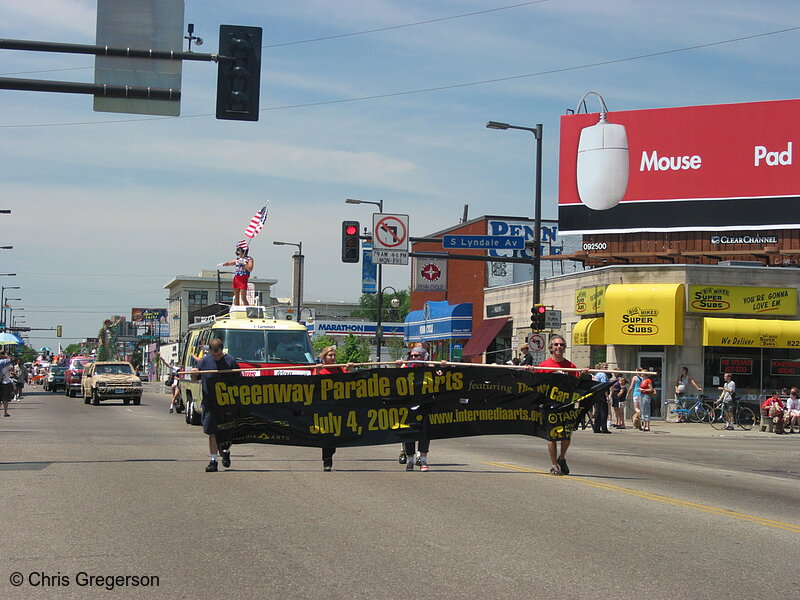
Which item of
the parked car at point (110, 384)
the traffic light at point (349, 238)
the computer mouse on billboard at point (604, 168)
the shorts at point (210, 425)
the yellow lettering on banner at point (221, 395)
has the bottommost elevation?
the parked car at point (110, 384)

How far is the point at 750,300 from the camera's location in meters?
35.5

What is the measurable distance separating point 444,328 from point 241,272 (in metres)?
25.9

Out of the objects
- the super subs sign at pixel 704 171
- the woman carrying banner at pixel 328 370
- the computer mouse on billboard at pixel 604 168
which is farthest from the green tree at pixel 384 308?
the woman carrying banner at pixel 328 370

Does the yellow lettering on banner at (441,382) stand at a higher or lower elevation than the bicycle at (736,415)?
higher

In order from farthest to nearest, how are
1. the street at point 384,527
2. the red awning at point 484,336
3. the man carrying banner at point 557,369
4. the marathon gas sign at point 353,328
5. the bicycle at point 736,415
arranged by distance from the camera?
the marathon gas sign at point 353,328 → the red awning at point 484,336 → the bicycle at point 736,415 → the man carrying banner at point 557,369 → the street at point 384,527

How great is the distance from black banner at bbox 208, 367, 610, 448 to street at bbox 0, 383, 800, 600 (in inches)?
22.1

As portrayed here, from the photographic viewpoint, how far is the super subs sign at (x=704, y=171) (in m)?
40.5

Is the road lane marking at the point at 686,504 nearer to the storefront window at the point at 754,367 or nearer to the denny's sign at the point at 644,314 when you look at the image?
the denny's sign at the point at 644,314

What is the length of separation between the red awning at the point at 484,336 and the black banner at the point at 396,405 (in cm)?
3130

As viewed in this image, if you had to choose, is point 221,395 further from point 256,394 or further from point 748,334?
point 748,334

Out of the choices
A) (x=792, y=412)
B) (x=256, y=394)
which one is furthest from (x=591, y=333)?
(x=256, y=394)

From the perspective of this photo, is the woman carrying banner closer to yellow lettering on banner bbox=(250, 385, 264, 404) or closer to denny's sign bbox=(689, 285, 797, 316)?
yellow lettering on banner bbox=(250, 385, 264, 404)

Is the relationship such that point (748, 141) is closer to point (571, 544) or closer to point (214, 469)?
point (214, 469)

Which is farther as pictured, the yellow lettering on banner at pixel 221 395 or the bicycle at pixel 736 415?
the bicycle at pixel 736 415
